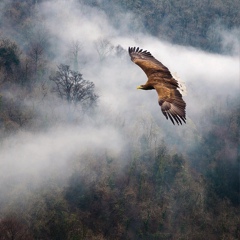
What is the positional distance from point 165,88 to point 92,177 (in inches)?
1812

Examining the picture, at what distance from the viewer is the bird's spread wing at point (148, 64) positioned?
17.0 metres

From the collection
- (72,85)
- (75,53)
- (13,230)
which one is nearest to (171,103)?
(13,230)

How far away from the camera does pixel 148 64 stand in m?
18.2

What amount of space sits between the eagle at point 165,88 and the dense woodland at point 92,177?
3368 centimetres

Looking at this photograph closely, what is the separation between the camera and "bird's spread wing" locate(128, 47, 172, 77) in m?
17.0

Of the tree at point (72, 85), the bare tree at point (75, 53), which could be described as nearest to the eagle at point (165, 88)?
the tree at point (72, 85)

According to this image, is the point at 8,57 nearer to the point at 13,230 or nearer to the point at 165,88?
the point at 13,230

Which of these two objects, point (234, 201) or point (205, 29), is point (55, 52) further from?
point (205, 29)

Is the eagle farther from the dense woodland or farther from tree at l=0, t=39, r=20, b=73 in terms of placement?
tree at l=0, t=39, r=20, b=73

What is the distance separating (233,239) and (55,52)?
60893 mm

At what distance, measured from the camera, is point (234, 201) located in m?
90.6

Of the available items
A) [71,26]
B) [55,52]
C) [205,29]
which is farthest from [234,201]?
[205,29]

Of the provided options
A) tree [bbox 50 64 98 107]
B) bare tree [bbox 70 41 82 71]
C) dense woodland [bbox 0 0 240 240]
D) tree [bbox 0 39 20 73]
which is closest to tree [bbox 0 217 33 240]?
dense woodland [bbox 0 0 240 240]

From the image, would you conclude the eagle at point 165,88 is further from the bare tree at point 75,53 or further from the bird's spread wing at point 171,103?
the bare tree at point 75,53
